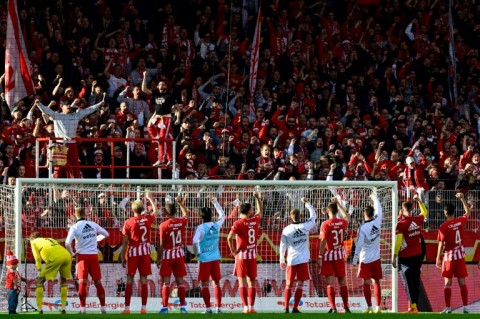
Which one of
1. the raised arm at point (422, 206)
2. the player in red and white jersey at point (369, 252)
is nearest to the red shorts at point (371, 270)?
the player in red and white jersey at point (369, 252)

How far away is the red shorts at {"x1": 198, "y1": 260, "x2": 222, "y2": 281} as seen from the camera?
21.0m

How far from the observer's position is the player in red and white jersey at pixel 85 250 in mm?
20406

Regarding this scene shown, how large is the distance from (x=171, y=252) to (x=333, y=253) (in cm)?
249

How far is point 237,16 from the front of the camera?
3006 cm

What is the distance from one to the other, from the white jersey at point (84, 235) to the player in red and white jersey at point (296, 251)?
109 inches

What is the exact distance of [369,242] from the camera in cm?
2095

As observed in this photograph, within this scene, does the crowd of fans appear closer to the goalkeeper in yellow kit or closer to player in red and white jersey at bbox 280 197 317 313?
the goalkeeper in yellow kit

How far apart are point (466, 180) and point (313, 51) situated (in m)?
6.72

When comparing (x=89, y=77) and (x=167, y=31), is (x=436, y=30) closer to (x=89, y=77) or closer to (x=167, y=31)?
(x=167, y=31)

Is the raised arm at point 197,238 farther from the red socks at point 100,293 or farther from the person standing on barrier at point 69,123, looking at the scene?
the person standing on barrier at point 69,123

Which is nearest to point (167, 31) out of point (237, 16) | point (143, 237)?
point (237, 16)

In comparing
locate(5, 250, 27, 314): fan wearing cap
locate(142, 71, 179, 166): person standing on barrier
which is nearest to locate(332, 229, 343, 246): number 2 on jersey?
locate(142, 71, 179, 166): person standing on barrier

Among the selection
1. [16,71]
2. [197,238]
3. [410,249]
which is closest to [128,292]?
[197,238]

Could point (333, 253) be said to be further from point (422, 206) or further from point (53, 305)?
point (53, 305)
